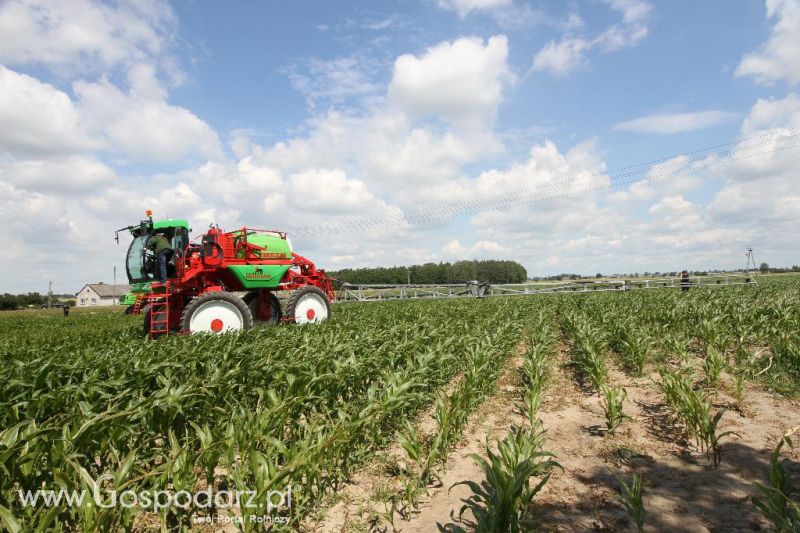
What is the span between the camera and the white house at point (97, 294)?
8738 centimetres

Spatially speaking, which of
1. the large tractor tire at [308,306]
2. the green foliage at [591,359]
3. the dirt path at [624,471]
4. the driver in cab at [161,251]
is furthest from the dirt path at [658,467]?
the driver in cab at [161,251]

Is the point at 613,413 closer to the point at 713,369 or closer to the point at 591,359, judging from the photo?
the point at 591,359

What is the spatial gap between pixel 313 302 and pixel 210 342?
5.53 meters

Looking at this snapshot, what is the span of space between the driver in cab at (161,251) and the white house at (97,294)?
8855 centimetres

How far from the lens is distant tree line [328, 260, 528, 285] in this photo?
99188 millimetres

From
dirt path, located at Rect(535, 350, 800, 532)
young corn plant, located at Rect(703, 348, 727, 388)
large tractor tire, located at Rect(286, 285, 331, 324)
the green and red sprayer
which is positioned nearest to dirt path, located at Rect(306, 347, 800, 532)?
dirt path, located at Rect(535, 350, 800, 532)

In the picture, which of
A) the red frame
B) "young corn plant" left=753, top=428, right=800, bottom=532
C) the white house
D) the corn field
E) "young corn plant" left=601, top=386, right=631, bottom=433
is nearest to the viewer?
"young corn plant" left=753, top=428, right=800, bottom=532

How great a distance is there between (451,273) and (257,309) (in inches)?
3796

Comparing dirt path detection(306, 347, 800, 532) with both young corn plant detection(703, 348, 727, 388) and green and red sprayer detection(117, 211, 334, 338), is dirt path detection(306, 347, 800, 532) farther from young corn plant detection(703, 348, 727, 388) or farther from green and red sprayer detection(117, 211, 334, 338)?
green and red sprayer detection(117, 211, 334, 338)

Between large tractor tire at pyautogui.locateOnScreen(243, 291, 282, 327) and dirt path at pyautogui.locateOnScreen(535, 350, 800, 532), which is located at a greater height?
large tractor tire at pyautogui.locateOnScreen(243, 291, 282, 327)

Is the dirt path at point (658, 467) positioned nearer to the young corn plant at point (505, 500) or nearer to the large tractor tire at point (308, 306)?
the young corn plant at point (505, 500)

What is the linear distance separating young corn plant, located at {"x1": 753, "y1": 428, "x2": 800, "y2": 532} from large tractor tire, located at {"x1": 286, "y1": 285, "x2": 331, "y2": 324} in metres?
10.3

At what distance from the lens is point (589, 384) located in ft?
24.3

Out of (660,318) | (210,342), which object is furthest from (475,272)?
(210,342)
